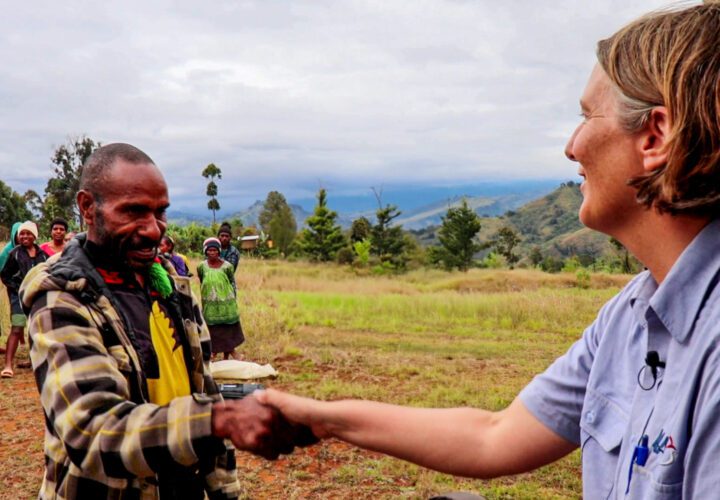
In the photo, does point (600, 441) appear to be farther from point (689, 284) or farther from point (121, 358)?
point (121, 358)

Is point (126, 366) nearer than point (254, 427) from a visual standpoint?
No

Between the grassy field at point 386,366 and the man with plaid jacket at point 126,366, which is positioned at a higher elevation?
the man with plaid jacket at point 126,366

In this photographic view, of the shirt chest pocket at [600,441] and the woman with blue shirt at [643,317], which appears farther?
the shirt chest pocket at [600,441]

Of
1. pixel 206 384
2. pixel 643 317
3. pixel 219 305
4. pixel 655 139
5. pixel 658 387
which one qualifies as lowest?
pixel 219 305

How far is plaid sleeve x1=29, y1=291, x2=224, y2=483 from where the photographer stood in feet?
5.01

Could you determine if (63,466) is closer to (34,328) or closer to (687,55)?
(34,328)

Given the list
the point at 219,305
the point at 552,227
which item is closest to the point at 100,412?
the point at 219,305

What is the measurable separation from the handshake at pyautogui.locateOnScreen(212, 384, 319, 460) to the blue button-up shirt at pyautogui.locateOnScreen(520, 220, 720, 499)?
720 mm

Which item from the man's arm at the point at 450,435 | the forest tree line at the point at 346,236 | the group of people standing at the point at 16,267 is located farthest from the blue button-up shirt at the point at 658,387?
the forest tree line at the point at 346,236

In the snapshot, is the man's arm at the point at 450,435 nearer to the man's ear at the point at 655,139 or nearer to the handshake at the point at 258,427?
the handshake at the point at 258,427

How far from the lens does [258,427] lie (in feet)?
5.27

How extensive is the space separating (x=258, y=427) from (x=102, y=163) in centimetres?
98

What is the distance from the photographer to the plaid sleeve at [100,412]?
153 cm

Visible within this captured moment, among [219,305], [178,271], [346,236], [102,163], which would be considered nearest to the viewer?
[102,163]
